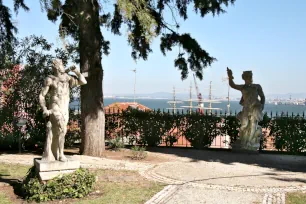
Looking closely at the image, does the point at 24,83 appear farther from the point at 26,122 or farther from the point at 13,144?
the point at 13,144

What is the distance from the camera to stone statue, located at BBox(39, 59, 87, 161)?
21.0 feet

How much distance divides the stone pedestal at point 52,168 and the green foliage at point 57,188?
109 mm

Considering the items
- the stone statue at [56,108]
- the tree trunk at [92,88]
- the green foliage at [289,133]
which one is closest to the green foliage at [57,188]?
the stone statue at [56,108]

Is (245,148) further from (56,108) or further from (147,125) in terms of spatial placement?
(56,108)

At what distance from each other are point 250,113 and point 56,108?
24.0 ft

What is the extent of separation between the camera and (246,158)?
1089 cm

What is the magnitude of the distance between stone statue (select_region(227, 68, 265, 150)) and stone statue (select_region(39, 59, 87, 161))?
6.87 meters

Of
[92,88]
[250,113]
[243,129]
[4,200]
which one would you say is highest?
[92,88]

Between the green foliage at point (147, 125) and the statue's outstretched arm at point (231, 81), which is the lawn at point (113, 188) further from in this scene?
the statue's outstretched arm at point (231, 81)

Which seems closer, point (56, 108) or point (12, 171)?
point (56, 108)

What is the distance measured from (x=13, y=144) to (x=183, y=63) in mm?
6932

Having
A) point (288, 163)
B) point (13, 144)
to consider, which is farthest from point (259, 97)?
point (13, 144)

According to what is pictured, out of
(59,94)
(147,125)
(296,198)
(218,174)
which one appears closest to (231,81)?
(147,125)

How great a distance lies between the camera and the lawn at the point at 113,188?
6.16 m
